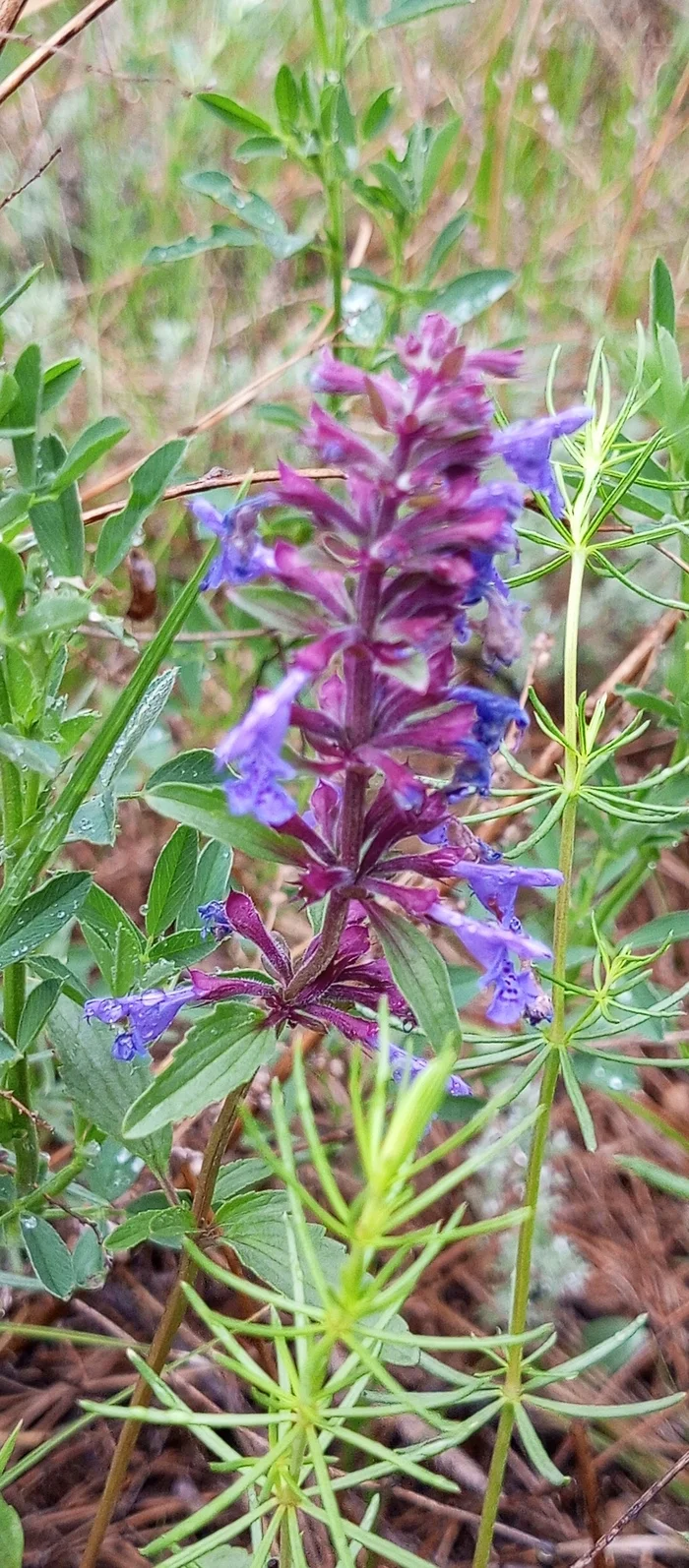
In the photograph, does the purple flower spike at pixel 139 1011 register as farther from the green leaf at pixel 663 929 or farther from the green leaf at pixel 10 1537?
the green leaf at pixel 663 929

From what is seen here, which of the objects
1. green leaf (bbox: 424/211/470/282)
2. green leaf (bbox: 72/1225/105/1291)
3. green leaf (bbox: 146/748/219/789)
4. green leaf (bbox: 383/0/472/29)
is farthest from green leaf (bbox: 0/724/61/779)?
green leaf (bbox: 383/0/472/29)

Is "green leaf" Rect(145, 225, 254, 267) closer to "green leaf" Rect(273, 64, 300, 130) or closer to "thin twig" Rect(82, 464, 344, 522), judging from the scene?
"green leaf" Rect(273, 64, 300, 130)

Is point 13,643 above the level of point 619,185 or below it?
above

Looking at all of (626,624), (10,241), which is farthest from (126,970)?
(10,241)

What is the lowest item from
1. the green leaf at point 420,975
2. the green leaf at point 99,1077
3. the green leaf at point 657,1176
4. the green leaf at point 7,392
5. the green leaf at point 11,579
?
the green leaf at point 657,1176

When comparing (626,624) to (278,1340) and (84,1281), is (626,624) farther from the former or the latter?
(278,1340)

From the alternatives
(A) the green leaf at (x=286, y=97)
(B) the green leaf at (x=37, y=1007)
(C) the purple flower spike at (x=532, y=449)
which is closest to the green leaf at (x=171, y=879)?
(B) the green leaf at (x=37, y=1007)
